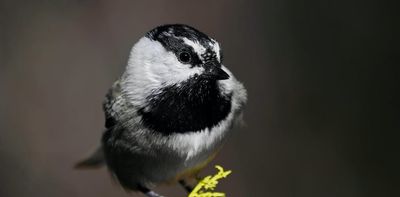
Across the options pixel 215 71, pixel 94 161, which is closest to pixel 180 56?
pixel 215 71

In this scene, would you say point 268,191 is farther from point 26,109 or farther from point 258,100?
point 26,109

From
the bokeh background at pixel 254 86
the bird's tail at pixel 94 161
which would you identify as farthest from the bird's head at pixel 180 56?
the bokeh background at pixel 254 86

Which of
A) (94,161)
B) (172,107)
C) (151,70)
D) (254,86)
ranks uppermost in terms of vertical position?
(151,70)

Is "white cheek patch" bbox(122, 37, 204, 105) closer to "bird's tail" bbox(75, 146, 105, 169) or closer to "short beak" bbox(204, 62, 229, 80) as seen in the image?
"short beak" bbox(204, 62, 229, 80)

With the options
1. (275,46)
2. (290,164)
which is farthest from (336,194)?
(275,46)

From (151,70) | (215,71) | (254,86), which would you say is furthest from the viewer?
(254,86)

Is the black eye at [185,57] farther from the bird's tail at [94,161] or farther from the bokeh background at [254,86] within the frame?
the bokeh background at [254,86]

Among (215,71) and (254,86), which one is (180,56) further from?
(254,86)
